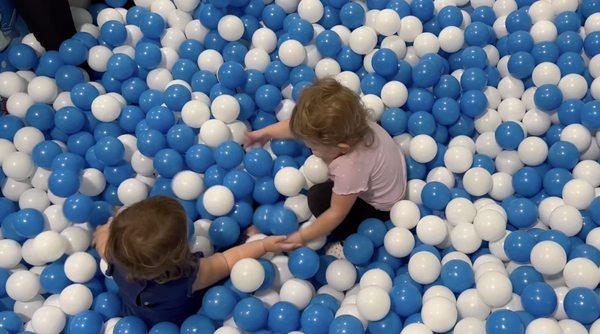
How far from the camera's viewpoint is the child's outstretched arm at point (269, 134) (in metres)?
1.69

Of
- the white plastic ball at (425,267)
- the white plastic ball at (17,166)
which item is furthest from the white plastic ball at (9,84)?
the white plastic ball at (425,267)

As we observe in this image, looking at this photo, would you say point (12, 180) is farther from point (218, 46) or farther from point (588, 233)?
point (588, 233)

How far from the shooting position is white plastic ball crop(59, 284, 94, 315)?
145 centimetres

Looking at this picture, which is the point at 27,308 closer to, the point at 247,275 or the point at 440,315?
the point at 247,275

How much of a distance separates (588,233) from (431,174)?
398mm

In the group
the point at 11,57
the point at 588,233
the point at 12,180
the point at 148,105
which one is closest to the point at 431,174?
the point at 588,233

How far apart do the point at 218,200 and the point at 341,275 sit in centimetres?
35

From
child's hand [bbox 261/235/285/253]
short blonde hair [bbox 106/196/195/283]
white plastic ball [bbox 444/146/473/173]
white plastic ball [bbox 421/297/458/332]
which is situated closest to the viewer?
short blonde hair [bbox 106/196/195/283]

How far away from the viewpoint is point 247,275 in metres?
1.41

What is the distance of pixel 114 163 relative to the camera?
1685 millimetres

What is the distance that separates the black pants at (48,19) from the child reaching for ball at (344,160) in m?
0.81

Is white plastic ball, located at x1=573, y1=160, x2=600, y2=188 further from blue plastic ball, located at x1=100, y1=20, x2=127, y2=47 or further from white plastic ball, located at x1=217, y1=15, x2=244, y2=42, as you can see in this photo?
blue plastic ball, located at x1=100, y1=20, x2=127, y2=47

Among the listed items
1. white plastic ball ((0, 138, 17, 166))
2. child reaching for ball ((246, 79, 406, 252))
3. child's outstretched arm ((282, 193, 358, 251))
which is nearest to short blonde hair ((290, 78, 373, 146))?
child reaching for ball ((246, 79, 406, 252))

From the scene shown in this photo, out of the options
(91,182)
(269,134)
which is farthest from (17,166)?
(269,134)
